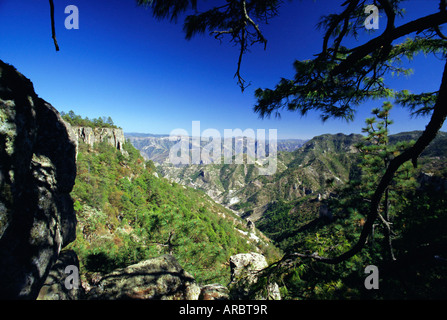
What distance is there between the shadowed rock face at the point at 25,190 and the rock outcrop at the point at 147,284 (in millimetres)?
2237

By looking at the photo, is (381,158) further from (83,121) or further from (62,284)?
(83,121)

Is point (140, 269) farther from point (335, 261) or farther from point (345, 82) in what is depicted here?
point (345, 82)

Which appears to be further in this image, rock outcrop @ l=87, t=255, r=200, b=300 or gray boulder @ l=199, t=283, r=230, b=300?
rock outcrop @ l=87, t=255, r=200, b=300

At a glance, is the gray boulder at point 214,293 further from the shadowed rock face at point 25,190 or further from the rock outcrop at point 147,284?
the shadowed rock face at point 25,190

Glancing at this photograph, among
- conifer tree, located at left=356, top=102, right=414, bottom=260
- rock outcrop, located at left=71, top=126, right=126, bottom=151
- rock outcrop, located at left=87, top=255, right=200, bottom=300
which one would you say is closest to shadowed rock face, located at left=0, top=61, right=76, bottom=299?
rock outcrop, located at left=87, top=255, right=200, bottom=300

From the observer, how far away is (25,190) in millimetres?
5547

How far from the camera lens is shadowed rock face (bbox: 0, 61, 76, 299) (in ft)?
14.4

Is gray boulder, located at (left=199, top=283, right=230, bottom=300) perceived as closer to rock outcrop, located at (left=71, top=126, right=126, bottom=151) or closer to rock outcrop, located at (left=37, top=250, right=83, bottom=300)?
rock outcrop, located at (left=37, top=250, right=83, bottom=300)

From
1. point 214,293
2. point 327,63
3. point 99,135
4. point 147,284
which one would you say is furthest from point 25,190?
point 99,135

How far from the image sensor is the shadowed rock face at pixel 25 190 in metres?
4.40

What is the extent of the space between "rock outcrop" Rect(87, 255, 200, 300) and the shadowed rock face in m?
2.24

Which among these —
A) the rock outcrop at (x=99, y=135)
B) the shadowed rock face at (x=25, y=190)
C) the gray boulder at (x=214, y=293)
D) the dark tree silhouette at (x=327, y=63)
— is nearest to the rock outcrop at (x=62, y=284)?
the shadowed rock face at (x=25, y=190)

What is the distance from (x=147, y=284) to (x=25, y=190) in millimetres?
5263

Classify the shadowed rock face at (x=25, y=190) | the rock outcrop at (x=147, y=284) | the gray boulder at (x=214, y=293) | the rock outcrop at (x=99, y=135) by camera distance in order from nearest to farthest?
the shadowed rock face at (x=25, y=190) < the gray boulder at (x=214, y=293) < the rock outcrop at (x=147, y=284) < the rock outcrop at (x=99, y=135)
